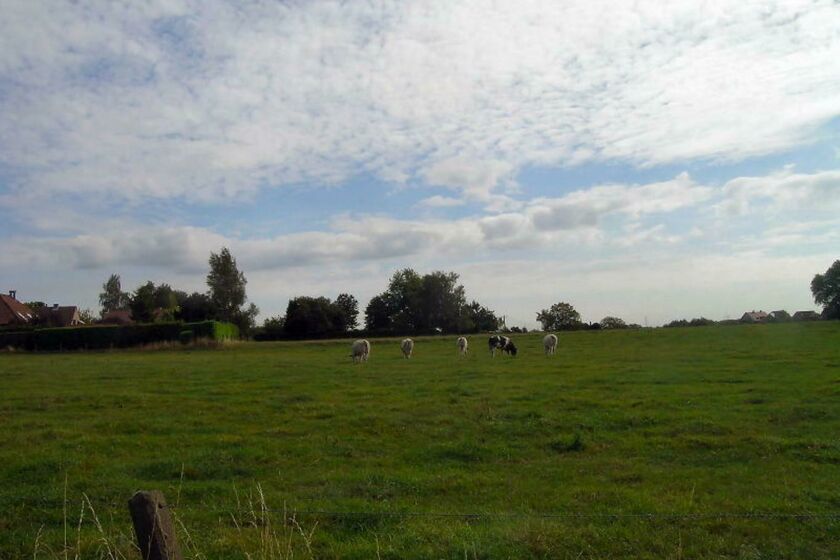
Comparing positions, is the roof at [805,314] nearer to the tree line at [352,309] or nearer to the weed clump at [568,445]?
the tree line at [352,309]

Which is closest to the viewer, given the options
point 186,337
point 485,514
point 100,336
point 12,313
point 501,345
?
point 485,514

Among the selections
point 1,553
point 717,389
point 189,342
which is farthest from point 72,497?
point 189,342

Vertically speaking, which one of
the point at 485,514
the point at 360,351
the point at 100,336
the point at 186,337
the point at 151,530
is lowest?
the point at 485,514

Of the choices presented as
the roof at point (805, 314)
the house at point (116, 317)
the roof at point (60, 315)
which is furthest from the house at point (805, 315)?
the roof at point (60, 315)

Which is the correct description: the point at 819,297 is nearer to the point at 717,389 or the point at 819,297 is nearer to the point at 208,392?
the point at 717,389

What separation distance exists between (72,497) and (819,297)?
103509 mm

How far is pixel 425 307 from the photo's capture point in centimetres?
12444

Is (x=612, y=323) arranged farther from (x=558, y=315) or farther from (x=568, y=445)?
(x=568, y=445)

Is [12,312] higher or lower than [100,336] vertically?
higher

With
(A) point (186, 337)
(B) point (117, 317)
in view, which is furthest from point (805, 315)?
(B) point (117, 317)

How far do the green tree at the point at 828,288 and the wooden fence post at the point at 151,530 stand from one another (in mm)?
97038

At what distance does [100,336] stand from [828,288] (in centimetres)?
9112

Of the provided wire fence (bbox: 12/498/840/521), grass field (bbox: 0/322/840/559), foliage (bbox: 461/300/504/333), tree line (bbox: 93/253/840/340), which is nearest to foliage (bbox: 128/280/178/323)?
tree line (bbox: 93/253/840/340)

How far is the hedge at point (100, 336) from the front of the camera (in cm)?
7225
